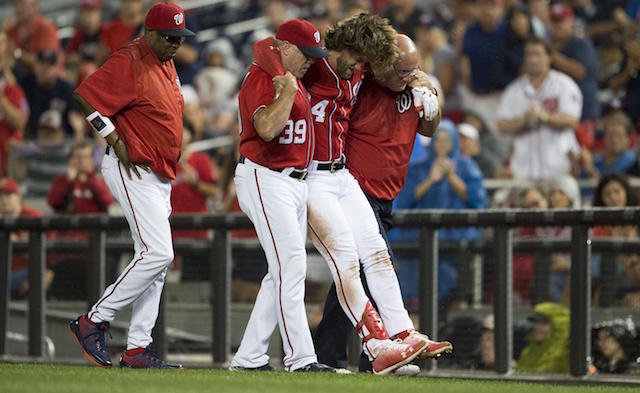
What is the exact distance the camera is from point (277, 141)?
6.00 m

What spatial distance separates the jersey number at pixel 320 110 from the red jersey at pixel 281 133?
0.23ft

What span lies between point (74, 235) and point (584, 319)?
4563 mm

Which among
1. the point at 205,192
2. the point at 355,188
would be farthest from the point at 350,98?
the point at 205,192

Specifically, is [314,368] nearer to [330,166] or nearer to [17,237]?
[330,166]

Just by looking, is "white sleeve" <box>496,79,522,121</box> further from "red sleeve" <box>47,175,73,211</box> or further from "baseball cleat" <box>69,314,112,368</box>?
"baseball cleat" <box>69,314,112,368</box>

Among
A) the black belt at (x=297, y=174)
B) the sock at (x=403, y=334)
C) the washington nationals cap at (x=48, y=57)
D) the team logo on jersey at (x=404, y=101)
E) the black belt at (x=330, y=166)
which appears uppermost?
the washington nationals cap at (x=48, y=57)

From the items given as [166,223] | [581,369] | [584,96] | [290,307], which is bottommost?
[581,369]

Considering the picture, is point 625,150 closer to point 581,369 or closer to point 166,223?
point 581,369

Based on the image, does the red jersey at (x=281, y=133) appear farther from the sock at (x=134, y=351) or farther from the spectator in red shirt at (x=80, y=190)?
the spectator in red shirt at (x=80, y=190)

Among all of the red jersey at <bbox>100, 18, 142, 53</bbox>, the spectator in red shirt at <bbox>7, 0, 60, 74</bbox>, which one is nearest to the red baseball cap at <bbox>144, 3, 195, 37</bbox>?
the red jersey at <bbox>100, 18, 142, 53</bbox>

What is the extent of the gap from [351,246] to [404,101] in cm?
102

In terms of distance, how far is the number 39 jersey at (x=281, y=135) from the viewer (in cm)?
597

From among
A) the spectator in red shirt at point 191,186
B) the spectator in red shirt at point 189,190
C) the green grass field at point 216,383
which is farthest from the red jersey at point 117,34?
the green grass field at point 216,383

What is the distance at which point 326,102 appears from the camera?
614 centimetres
